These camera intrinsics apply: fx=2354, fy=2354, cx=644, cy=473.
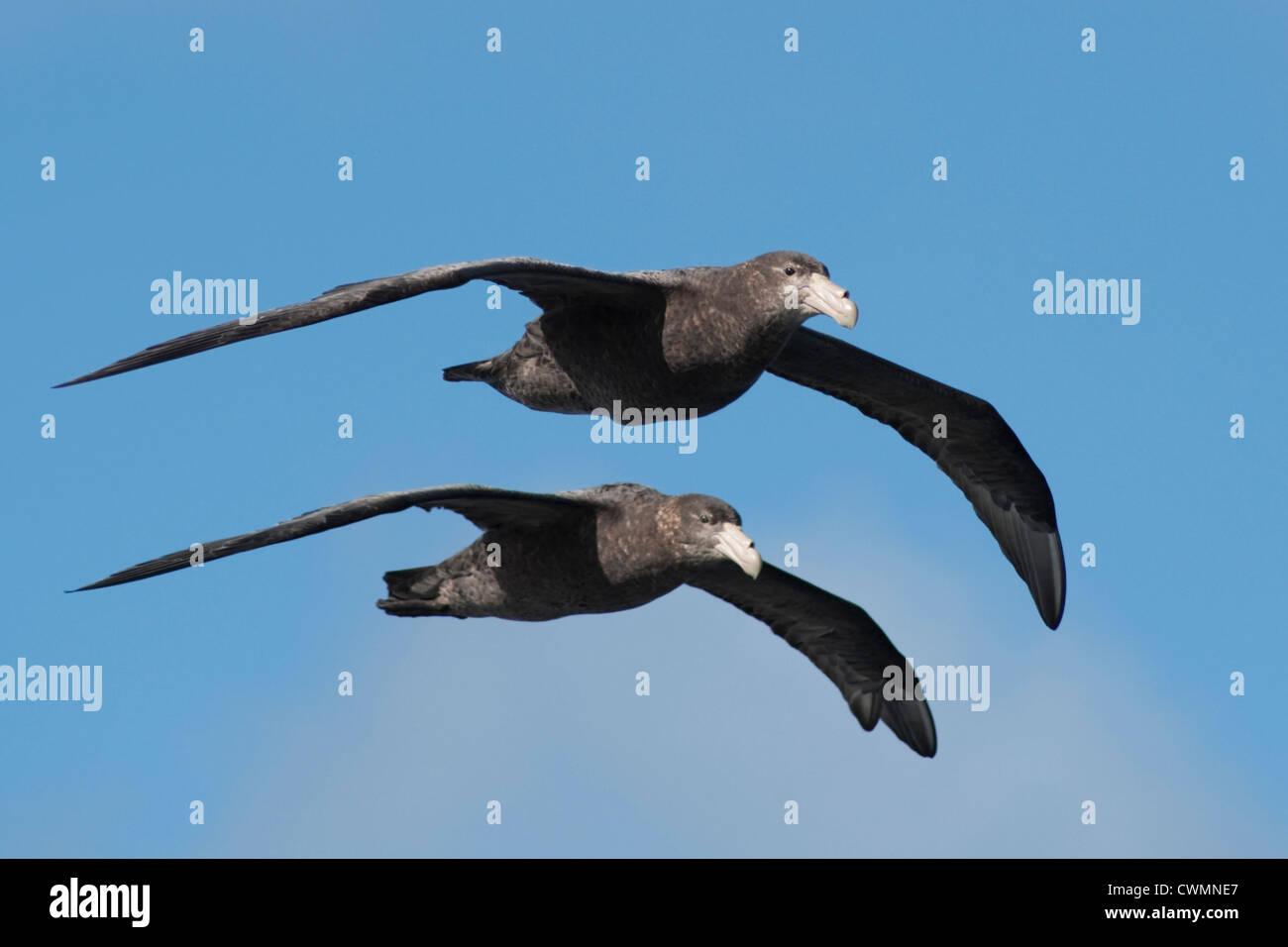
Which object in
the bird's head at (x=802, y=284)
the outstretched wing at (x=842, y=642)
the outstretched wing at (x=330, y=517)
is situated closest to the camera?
the outstretched wing at (x=330, y=517)

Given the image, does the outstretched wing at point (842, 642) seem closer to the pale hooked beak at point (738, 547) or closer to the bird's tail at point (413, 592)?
the bird's tail at point (413, 592)

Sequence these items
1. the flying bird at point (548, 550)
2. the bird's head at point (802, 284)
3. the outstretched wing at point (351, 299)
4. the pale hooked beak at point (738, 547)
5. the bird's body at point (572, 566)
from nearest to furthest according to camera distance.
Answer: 1. the outstretched wing at point (351, 299)
2. the flying bird at point (548, 550)
3. the pale hooked beak at point (738, 547)
4. the bird's head at point (802, 284)
5. the bird's body at point (572, 566)

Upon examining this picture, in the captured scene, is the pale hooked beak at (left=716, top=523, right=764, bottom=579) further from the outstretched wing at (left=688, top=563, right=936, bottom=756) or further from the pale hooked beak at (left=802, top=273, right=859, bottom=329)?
the outstretched wing at (left=688, top=563, right=936, bottom=756)

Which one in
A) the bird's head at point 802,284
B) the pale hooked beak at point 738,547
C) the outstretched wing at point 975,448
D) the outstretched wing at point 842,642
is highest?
the bird's head at point 802,284

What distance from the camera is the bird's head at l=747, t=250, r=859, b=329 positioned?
20625mm

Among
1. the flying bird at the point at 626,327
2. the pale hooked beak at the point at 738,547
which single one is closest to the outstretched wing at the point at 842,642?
the flying bird at the point at 626,327

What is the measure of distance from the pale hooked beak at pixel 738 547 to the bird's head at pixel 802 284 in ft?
6.66

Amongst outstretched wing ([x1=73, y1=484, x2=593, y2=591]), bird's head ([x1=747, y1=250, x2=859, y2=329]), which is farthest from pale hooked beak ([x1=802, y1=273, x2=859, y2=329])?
outstretched wing ([x1=73, y1=484, x2=593, y2=591])

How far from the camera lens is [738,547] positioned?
67.2 feet

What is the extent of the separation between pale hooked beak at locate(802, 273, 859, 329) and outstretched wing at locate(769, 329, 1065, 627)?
4269 millimetres

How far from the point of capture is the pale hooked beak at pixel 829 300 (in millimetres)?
20438

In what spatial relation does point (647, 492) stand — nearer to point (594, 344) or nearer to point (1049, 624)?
point (594, 344)

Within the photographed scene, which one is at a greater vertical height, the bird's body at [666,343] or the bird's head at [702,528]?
the bird's body at [666,343]

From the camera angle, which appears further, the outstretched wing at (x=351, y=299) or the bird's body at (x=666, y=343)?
the bird's body at (x=666, y=343)
